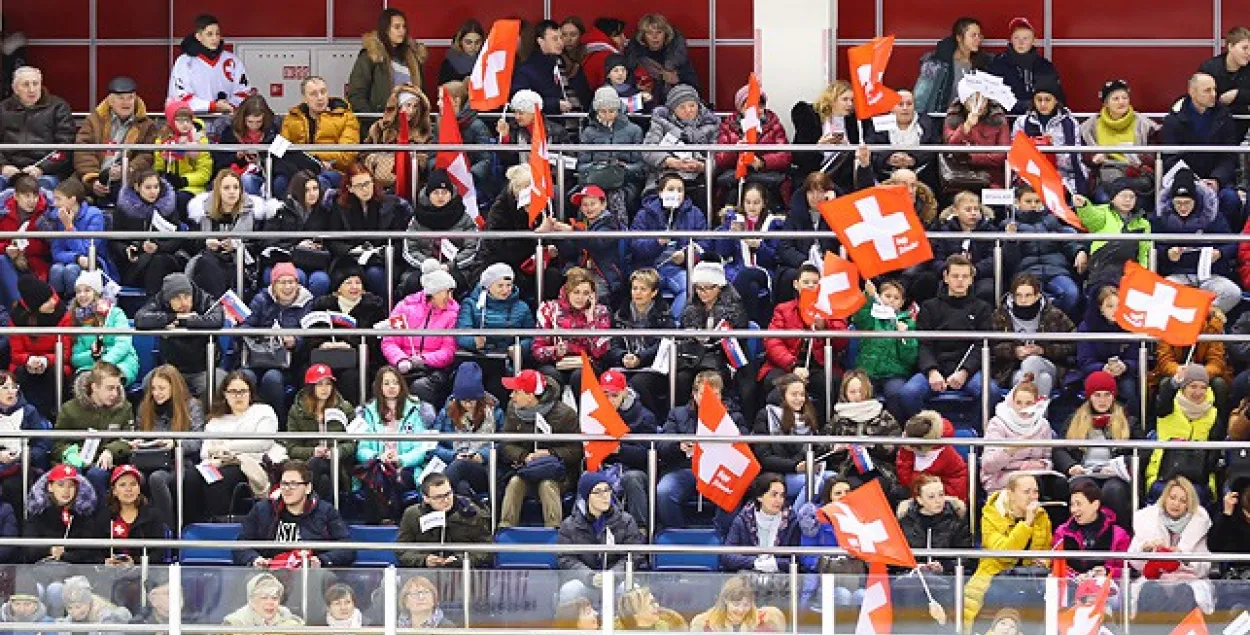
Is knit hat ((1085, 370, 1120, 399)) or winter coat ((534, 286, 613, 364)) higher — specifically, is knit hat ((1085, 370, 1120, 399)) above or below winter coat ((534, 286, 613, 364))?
below

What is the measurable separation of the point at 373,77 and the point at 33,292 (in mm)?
3506

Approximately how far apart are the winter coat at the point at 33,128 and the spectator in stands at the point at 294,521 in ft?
13.9

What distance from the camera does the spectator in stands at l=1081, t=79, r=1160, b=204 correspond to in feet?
64.3

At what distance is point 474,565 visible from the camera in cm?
1670

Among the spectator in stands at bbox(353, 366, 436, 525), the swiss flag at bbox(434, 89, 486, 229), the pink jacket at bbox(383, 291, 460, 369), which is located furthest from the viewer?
the swiss flag at bbox(434, 89, 486, 229)

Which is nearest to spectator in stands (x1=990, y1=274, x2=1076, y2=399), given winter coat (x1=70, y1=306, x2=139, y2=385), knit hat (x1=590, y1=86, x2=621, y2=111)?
knit hat (x1=590, y1=86, x2=621, y2=111)

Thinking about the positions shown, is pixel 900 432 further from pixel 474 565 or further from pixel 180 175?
pixel 180 175

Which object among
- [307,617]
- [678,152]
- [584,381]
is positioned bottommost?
[307,617]

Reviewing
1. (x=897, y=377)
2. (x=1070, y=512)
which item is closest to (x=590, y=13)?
(x=897, y=377)

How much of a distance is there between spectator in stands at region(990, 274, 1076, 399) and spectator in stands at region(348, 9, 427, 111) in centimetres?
466

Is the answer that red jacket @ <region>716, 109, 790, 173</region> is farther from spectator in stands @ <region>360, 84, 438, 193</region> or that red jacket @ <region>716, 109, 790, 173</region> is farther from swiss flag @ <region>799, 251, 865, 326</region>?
swiss flag @ <region>799, 251, 865, 326</region>

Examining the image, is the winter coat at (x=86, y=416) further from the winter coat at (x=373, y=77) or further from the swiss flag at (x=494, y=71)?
the winter coat at (x=373, y=77)

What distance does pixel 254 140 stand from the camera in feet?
64.3

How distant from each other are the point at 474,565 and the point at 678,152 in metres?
3.66
